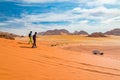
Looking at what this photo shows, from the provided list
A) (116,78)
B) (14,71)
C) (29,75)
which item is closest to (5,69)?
(14,71)

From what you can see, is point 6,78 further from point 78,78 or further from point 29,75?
point 78,78

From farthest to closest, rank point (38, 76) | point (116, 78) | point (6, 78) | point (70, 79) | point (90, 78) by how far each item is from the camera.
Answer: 1. point (116, 78)
2. point (90, 78)
3. point (70, 79)
4. point (38, 76)
5. point (6, 78)

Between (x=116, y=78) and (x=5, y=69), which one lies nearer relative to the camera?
(x=5, y=69)

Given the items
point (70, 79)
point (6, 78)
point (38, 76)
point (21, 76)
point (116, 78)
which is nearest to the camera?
point (6, 78)

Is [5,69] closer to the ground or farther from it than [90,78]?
farther from it

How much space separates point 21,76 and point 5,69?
678 mm

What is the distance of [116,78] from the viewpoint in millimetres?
9898

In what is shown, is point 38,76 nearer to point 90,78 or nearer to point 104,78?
point 90,78

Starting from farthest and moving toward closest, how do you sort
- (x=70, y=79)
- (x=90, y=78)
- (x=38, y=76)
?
(x=90, y=78)
(x=70, y=79)
(x=38, y=76)

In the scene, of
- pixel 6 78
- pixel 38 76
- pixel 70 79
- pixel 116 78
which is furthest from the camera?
pixel 116 78

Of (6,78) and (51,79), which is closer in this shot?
(6,78)

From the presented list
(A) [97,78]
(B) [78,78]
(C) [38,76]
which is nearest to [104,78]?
(A) [97,78]

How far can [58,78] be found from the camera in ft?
25.6

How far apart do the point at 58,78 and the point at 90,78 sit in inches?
64.8
